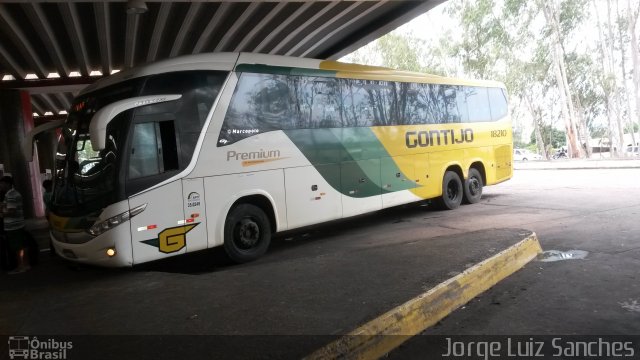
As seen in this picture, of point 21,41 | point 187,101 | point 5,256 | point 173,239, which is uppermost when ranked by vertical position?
point 21,41

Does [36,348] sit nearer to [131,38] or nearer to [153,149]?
[153,149]

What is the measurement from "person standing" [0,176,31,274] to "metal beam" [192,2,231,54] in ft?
20.7

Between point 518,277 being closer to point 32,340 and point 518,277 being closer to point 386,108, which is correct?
point 386,108

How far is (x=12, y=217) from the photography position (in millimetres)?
7141

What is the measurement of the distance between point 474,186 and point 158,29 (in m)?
9.45

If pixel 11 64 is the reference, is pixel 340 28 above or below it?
above

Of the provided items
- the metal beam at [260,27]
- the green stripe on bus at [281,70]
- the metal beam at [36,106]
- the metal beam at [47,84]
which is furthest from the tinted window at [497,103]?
the metal beam at [36,106]

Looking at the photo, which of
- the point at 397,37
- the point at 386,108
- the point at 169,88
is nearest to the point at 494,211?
the point at 386,108

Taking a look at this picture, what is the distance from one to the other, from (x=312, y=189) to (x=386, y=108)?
280 centimetres

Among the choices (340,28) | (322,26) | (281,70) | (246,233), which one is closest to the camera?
(246,233)

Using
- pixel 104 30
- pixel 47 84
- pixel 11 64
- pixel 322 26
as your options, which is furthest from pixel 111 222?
pixel 47 84

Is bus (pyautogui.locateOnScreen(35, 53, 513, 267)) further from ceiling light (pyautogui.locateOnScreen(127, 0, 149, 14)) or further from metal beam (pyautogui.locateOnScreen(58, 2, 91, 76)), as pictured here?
metal beam (pyautogui.locateOnScreen(58, 2, 91, 76))

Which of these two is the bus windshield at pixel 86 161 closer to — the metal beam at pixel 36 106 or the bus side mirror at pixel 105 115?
the bus side mirror at pixel 105 115

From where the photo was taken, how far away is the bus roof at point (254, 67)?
20.9 feet
